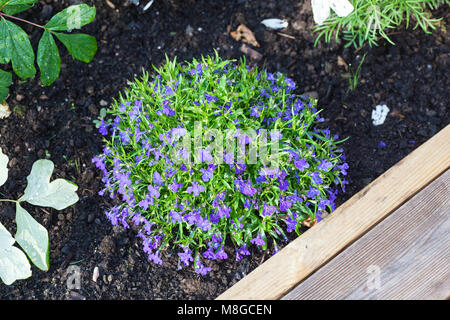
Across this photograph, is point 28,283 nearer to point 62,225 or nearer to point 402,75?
point 62,225

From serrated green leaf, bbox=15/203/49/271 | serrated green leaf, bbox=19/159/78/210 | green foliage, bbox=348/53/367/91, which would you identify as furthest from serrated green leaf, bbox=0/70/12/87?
green foliage, bbox=348/53/367/91

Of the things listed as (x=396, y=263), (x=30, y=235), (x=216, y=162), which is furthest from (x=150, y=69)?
(x=396, y=263)

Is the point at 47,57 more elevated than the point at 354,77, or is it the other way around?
the point at 47,57

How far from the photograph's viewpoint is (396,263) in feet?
4.03

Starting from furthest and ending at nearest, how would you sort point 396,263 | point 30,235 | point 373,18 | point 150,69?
1. point 150,69
2. point 373,18
3. point 30,235
4. point 396,263

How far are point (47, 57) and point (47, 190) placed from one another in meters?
0.47

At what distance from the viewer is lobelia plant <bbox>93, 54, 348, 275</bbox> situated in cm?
151

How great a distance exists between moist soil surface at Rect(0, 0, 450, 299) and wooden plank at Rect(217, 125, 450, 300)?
0.59m

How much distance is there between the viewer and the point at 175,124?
1633 mm

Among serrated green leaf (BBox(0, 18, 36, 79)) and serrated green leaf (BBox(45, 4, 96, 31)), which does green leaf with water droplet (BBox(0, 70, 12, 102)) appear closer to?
serrated green leaf (BBox(0, 18, 36, 79))

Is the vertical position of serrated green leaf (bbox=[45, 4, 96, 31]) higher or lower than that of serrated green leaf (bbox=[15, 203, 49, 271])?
higher

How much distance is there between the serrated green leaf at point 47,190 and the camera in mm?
1491

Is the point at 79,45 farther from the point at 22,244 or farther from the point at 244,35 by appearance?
the point at 244,35

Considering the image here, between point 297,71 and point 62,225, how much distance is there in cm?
133
